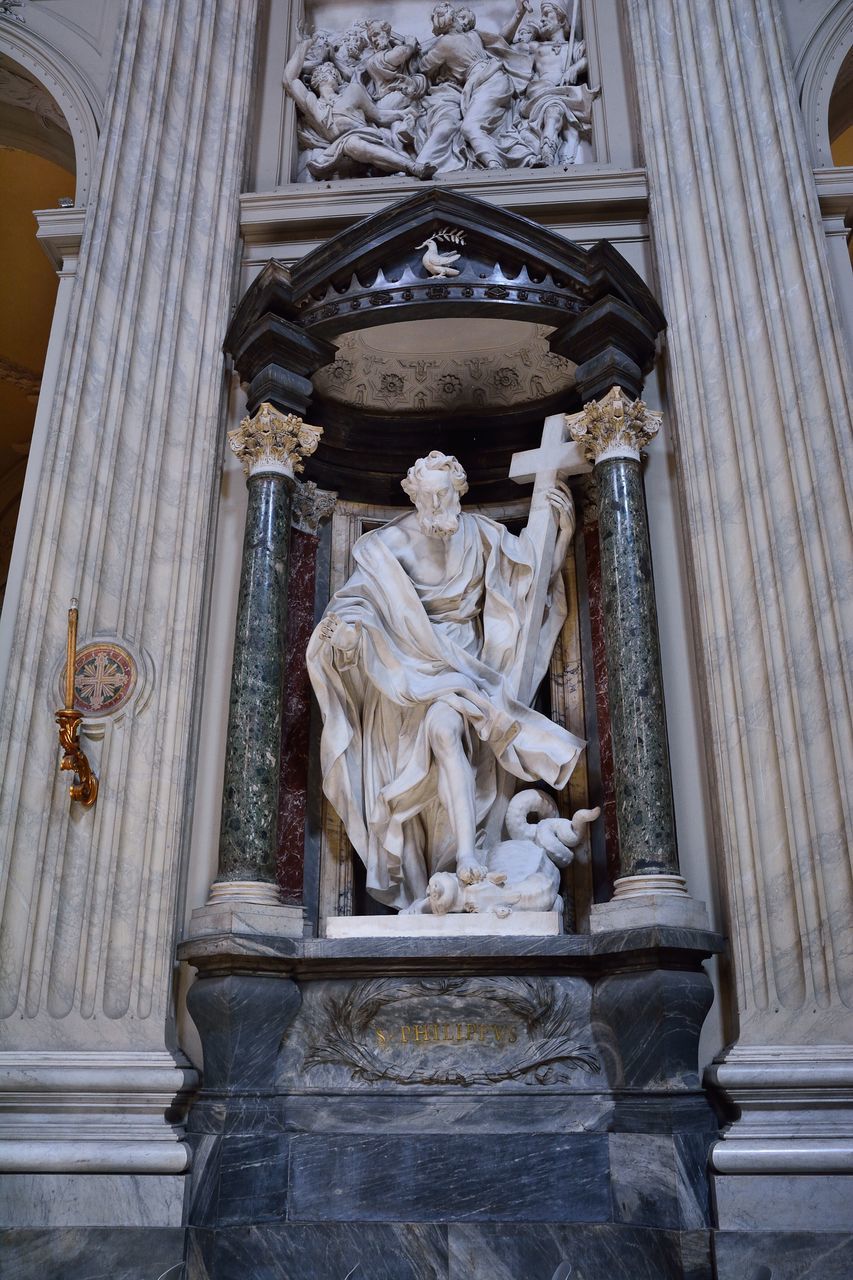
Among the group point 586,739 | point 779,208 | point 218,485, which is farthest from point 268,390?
point 779,208

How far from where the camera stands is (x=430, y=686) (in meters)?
5.32

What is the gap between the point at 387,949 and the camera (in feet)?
15.4

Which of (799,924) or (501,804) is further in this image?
(501,804)

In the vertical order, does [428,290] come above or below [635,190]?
below

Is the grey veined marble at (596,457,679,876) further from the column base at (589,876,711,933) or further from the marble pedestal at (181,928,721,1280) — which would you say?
the marble pedestal at (181,928,721,1280)

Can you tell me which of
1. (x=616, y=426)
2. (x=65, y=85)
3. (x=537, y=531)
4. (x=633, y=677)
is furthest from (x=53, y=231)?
(x=633, y=677)

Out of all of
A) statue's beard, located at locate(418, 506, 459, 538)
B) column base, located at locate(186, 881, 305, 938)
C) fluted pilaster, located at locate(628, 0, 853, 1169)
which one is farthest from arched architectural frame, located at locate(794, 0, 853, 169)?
column base, located at locate(186, 881, 305, 938)

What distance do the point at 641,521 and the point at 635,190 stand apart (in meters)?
2.06

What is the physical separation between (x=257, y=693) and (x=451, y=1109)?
74.8 inches

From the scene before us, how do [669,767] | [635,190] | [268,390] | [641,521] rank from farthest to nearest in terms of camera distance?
[635,190] → [268,390] → [641,521] → [669,767]

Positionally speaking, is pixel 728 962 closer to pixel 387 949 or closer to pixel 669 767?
pixel 669 767

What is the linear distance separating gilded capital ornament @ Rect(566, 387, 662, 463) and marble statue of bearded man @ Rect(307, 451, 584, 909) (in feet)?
1.01

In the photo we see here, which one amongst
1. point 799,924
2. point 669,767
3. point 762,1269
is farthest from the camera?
point 669,767

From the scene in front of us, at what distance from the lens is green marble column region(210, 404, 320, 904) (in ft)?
16.4
